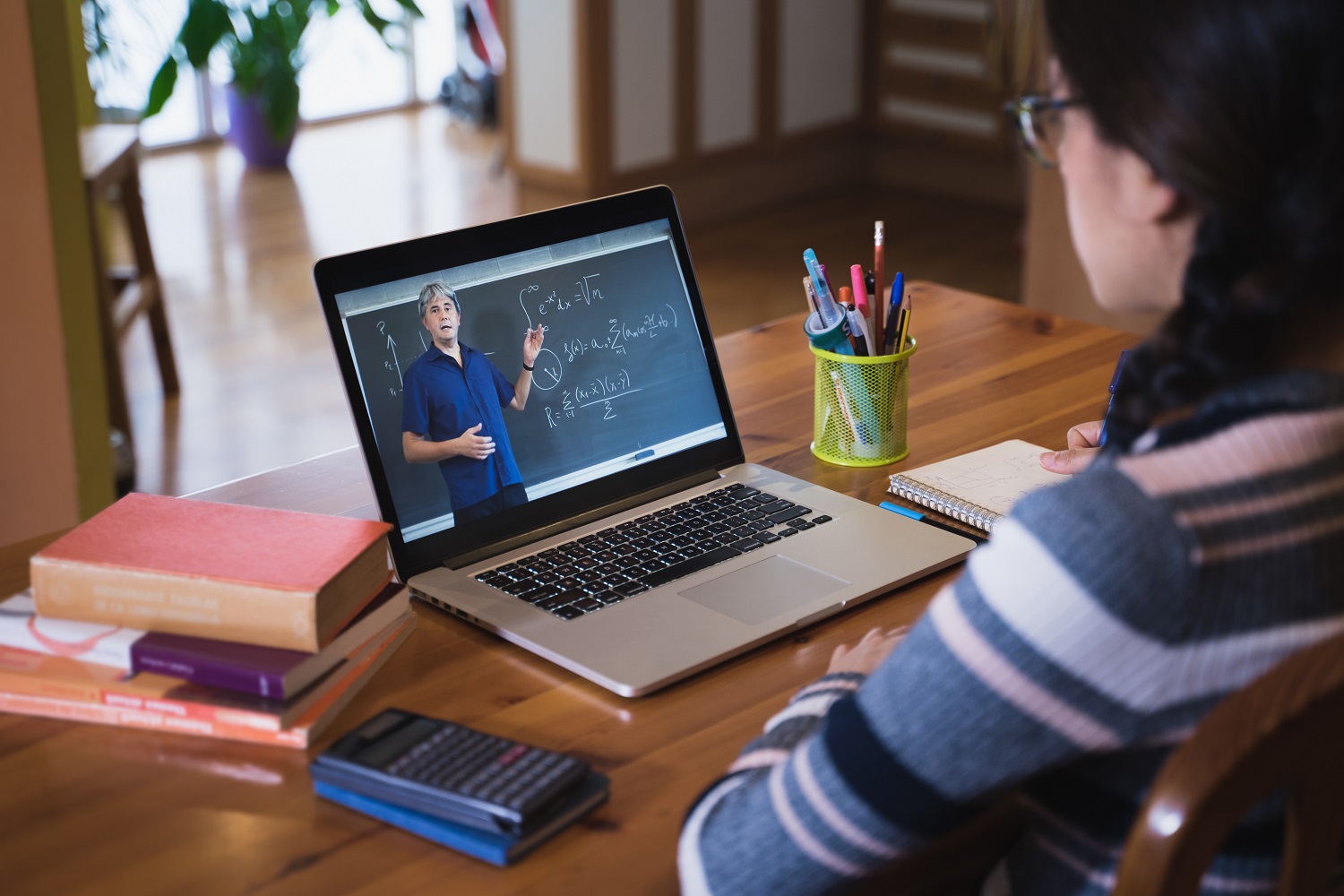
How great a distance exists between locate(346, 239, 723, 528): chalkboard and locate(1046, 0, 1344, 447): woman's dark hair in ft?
1.87

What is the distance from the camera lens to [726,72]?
4.93 meters

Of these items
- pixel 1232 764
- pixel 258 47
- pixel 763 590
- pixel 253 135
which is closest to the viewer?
pixel 1232 764

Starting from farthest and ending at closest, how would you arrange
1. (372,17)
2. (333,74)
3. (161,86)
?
(333,74), (372,17), (161,86)

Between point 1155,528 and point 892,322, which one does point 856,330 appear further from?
point 1155,528

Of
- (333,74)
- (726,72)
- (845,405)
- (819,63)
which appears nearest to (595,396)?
(845,405)

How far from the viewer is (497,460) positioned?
3.70 ft

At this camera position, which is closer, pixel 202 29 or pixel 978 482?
pixel 978 482

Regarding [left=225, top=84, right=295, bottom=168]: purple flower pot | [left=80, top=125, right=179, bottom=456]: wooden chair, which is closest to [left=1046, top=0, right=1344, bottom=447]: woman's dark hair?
[left=80, top=125, right=179, bottom=456]: wooden chair

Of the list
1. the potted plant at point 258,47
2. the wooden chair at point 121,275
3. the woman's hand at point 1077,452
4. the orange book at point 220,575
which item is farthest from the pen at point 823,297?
the potted plant at point 258,47

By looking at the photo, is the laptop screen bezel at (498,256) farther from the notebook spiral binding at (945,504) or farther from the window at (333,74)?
the window at (333,74)

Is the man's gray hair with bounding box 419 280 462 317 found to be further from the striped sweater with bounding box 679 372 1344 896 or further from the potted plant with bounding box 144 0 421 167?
the potted plant with bounding box 144 0 421 167

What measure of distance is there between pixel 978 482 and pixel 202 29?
3720 millimetres

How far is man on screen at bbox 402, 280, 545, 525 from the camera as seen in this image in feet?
3.58

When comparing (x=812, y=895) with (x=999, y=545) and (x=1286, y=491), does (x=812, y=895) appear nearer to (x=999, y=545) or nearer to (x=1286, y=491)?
(x=999, y=545)
